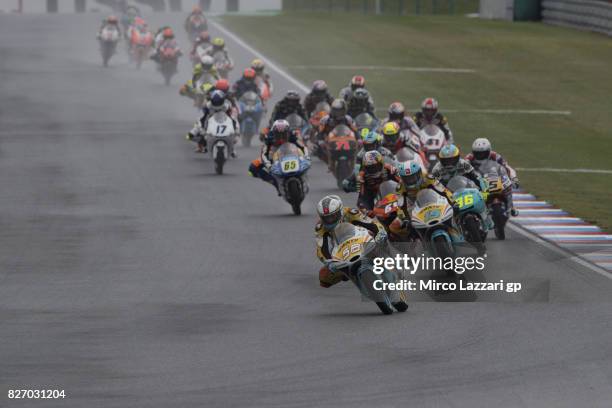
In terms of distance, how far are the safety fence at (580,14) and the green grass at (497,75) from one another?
52 cm

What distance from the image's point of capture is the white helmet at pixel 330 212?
17328 mm

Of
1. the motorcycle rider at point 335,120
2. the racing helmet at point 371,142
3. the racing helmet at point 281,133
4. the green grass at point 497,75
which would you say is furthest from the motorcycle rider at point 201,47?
the racing helmet at point 371,142

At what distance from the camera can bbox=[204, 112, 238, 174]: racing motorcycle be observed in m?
31.0

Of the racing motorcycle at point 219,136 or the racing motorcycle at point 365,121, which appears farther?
the racing motorcycle at point 219,136

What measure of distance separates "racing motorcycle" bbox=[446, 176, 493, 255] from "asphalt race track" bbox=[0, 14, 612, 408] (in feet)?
1.37

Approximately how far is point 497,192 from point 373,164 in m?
Result: 2.48

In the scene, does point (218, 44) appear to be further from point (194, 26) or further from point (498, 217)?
point (498, 217)

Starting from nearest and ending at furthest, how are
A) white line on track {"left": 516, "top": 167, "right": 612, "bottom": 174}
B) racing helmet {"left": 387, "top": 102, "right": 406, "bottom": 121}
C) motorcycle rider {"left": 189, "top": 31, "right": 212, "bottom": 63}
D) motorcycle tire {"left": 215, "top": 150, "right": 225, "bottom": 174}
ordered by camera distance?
1. racing helmet {"left": 387, "top": 102, "right": 406, "bottom": 121}
2. motorcycle tire {"left": 215, "top": 150, "right": 225, "bottom": 174}
3. white line on track {"left": 516, "top": 167, "right": 612, "bottom": 174}
4. motorcycle rider {"left": 189, "top": 31, "right": 212, "bottom": 63}

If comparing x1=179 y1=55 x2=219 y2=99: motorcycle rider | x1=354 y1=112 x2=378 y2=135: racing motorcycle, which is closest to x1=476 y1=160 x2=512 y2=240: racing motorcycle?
x1=354 y1=112 x2=378 y2=135: racing motorcycle

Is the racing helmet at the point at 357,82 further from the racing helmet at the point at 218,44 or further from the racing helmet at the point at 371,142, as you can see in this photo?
the racing helmet at the point at 218,44

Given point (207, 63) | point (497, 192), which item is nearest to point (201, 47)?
point (207, 63)

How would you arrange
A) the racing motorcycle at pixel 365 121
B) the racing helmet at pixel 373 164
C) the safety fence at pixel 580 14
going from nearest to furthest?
the racing helmet at pixel 373 164 → the racing motorcycle at pixel 365 121 → the safety fence at pixel 580 14

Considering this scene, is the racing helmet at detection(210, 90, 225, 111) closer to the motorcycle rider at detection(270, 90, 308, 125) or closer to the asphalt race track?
the motorcycle rider at detection(270, 90, 308, 125)

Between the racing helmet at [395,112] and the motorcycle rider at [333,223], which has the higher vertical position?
the motorcycle rider at [333,223]
